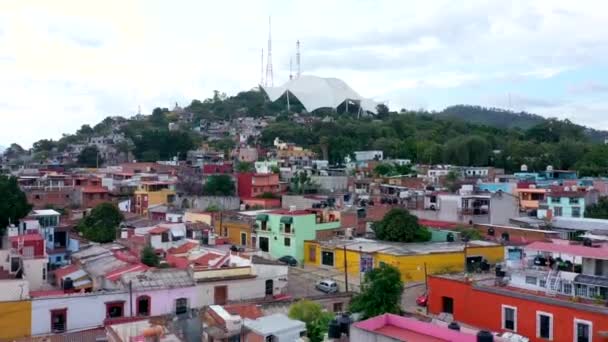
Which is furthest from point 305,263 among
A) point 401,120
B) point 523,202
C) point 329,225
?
point 401,120

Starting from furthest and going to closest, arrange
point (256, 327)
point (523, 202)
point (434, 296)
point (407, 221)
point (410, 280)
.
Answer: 1. point (523, 202)
2. point (407, 221)
3. point (410, 280)
4. point (434, 296)
5. point (256, 327)

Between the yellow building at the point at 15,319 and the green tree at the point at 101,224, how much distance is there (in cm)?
709

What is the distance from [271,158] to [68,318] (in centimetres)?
2751

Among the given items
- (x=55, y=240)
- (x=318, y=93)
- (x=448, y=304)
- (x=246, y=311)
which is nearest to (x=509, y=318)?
(x=448, y=304)

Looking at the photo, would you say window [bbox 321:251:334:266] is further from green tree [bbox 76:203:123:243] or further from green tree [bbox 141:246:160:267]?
green tree [bbox 76:203:123:243]

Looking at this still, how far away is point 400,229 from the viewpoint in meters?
15.9

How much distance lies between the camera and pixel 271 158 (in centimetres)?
3703

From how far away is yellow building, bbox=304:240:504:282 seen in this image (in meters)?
13.7

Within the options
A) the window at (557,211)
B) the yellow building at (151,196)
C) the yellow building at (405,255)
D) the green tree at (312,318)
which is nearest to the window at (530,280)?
the green tree at (312,318)

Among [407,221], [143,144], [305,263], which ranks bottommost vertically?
[305,263]

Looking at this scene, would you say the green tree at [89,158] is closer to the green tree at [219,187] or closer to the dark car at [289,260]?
the green tree at [219,187]

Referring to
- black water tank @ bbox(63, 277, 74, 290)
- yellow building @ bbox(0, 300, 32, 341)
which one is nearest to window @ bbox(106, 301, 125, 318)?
yellow building @ bbox(0, 300, 32, 341)

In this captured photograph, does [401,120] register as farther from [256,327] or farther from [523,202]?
[256,327]

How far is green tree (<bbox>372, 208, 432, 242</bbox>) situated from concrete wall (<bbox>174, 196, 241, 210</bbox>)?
7753 mm
